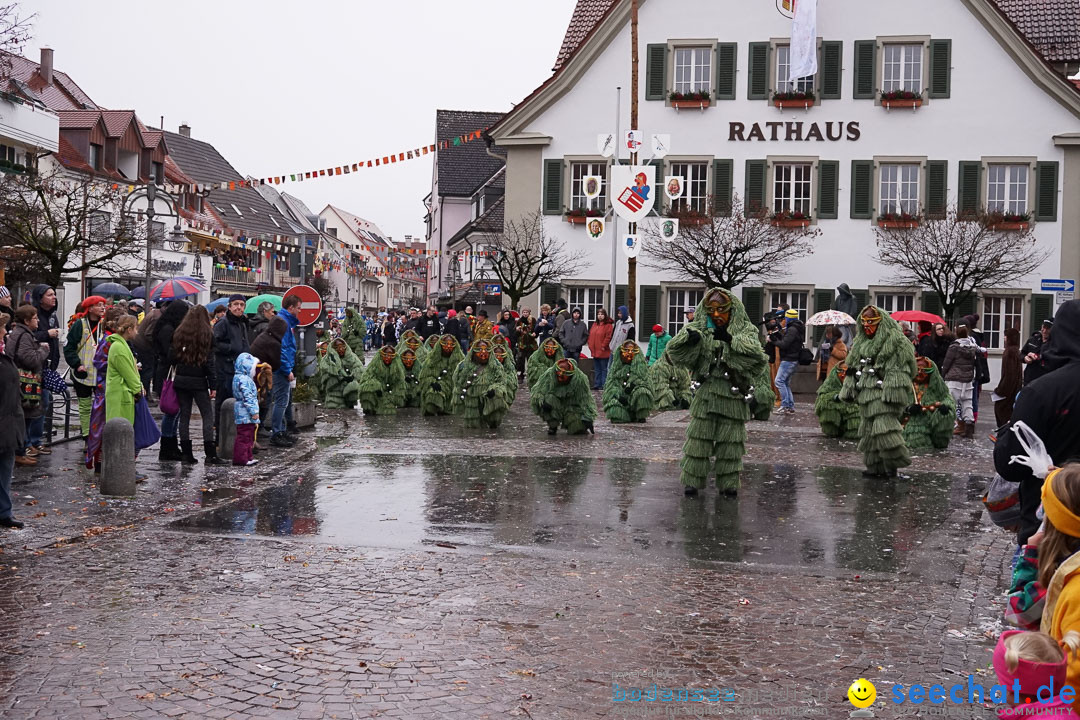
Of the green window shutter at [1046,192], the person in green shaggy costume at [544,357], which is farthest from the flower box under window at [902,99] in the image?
the person in green shaggy costume at [544,357]

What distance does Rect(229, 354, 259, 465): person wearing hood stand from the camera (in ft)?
42.6

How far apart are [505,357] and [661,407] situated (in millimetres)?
3197

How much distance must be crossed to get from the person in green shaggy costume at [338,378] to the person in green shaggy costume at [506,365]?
109 inches

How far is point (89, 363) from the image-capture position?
42.5 ft

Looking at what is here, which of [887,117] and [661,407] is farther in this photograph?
[887,117]

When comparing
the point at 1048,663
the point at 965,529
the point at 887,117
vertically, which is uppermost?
the point at 887,117

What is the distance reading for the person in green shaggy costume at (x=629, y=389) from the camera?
19391mm

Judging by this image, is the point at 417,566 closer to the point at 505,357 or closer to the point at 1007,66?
the point at 505,357

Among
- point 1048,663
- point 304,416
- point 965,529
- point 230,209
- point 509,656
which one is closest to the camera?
point 1048,663

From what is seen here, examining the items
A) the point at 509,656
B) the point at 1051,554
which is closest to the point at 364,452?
the point at 509,656

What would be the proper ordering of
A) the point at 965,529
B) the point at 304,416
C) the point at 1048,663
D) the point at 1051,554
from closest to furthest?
the point at 1048,663
the point at 1051,554
the point at 965,529
the point at 304,416

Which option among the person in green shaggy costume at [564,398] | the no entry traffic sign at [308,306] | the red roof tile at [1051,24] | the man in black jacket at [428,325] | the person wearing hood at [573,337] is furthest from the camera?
the red roof tile at [1051,24]

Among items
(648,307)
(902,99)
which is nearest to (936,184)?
(902,99)

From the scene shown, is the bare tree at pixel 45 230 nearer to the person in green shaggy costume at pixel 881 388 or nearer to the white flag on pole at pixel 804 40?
the white flag on pole at pixel 804 40
